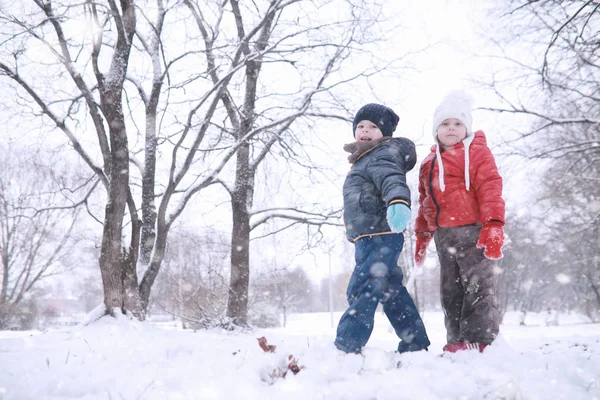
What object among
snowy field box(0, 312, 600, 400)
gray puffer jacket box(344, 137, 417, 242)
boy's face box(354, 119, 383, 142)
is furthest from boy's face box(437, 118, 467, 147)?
snowy field box(0, 312, 600, 400)

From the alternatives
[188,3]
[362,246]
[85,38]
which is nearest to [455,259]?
[362,246]

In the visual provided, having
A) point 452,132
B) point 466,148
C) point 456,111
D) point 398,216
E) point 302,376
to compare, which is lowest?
point 302,376

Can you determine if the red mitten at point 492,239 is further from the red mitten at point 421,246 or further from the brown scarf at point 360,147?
the brown scarf at point 360,147

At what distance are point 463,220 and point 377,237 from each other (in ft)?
2.06

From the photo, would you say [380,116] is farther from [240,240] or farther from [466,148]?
[240,240]

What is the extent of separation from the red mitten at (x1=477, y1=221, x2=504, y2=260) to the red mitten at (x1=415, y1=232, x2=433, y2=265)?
1.78 ft

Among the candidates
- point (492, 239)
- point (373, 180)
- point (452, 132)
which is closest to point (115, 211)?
point (373, 180)

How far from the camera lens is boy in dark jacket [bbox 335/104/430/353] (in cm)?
214

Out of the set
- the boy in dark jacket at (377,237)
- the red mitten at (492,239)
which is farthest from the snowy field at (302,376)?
the red mitten at (492,239)

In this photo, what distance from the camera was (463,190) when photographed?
8.09 ft

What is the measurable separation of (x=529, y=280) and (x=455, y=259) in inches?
1360

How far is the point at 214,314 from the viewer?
5336mm

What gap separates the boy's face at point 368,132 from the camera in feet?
8.87

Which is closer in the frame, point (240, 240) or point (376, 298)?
point (376, 298)
